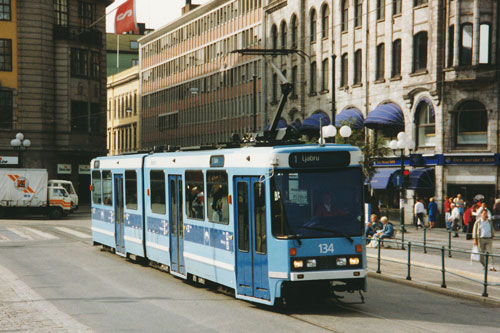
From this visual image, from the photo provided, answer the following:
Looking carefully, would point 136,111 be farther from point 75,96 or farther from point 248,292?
point 248,292

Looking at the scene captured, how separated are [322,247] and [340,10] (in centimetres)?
4151

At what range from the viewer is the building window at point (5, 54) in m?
62.2

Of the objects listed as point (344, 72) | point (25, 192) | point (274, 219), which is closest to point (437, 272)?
point (274, 219)

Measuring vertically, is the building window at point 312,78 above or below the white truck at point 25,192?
above

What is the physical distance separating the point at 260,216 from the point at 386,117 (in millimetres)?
33089

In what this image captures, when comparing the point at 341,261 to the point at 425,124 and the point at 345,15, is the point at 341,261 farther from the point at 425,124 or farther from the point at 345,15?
the point at 345,15

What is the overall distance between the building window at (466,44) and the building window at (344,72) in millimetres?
11681

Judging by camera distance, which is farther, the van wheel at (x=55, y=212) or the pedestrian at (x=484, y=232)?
the van wheel at (x=55, y=212)

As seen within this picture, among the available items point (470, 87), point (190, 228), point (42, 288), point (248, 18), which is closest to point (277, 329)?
point (190, 228)

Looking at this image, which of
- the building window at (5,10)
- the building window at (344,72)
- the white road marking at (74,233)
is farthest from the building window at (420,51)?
the building window at (5,10)

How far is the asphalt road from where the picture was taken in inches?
491

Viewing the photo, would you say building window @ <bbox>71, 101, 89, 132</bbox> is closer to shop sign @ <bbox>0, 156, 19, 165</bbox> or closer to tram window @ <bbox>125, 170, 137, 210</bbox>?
shop sign @ <bbox>0, 156, 19, 165</bbox>

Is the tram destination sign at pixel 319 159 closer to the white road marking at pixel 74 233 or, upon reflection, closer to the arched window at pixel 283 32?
the white road marking at pixel 74 233

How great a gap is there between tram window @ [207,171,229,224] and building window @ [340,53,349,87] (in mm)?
37719
